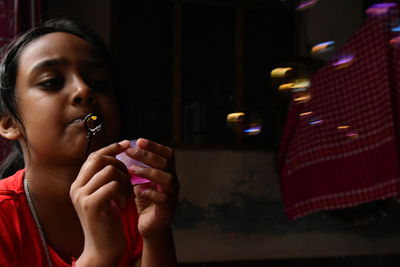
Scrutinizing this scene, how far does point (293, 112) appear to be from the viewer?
71.9 inches

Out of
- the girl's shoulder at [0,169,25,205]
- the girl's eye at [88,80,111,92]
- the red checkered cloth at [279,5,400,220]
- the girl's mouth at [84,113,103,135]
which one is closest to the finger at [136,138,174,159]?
the girl's mouth at [84,113,103,135]

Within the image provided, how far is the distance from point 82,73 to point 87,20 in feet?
4.51

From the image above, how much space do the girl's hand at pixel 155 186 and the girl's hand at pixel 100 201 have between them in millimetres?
41

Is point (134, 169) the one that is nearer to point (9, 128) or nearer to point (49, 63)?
point (49, 63)

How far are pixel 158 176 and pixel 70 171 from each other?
26cm

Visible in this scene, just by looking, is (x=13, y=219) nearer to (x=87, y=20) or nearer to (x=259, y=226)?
(x=87, y=20)

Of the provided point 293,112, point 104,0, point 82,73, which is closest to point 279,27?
point 293,112

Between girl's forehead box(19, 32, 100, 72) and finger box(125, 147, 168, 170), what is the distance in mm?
267

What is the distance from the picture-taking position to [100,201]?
662 millimetres

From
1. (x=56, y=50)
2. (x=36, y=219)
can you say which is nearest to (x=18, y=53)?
(x=56, y=50)

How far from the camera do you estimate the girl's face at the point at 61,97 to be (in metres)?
0.79

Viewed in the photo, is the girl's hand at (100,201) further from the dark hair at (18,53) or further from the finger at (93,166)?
the dark hair at (18,53)

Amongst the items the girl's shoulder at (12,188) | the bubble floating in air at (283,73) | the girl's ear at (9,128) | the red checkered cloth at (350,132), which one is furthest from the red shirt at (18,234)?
the red checkered cloth at (350,132)

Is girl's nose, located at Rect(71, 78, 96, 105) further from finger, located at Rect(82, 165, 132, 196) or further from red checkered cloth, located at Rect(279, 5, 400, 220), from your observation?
red checkered cloth, located at Rect(279, 5, 400, 220)
